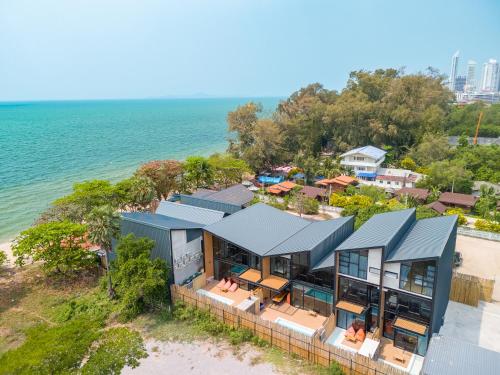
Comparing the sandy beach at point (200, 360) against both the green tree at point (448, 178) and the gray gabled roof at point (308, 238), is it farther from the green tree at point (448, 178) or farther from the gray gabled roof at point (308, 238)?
the green tree at point (448, 178)

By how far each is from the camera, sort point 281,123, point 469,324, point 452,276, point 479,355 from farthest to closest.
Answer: point 281,123, point 452,276, point 469,324, point 479,355

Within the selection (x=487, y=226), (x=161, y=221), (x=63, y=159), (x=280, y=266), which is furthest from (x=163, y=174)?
(x=63, y=159)

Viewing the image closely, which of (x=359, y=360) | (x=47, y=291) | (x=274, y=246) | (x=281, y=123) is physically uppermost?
(x=281, y=123)

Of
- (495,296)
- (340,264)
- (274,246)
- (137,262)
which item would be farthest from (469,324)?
(137,262)

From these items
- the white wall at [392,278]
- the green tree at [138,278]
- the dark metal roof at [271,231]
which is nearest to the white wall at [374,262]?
the white wall at [392,278]

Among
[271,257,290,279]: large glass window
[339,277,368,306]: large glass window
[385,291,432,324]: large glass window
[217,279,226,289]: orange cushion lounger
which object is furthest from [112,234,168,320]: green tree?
[385,291,432,324]: large glass window

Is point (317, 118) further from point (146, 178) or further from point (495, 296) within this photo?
point (495, 296)
